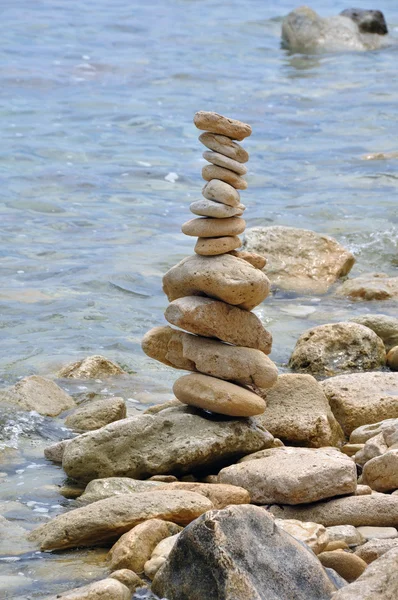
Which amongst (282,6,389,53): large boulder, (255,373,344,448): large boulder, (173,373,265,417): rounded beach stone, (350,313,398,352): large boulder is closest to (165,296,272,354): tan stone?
(173,373,265,417): rounded beach stone

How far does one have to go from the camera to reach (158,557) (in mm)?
4773

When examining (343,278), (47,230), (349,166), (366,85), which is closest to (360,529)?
(343,278)

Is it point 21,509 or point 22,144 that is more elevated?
point 21,509

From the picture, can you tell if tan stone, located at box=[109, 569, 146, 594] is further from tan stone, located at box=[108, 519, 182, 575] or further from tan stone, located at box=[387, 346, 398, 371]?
tan stone, located at box=[387, 346, 398, 371]

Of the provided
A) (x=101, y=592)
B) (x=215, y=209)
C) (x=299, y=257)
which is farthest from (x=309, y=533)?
(x=299, y=257)

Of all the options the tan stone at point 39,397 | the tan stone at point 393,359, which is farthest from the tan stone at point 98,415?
the tan stone at point 393,359

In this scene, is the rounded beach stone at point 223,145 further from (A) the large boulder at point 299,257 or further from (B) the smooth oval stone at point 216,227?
(A) the large boulder at point 299,257

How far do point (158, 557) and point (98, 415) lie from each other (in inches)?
90.1

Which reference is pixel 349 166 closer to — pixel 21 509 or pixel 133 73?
pixel 133 73

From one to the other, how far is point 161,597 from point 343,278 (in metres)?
7.34

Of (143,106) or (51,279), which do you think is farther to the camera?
(143,106)

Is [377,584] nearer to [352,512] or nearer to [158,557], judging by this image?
[158,557]

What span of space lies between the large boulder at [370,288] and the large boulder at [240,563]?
642 centimetres

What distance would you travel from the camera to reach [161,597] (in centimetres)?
450
